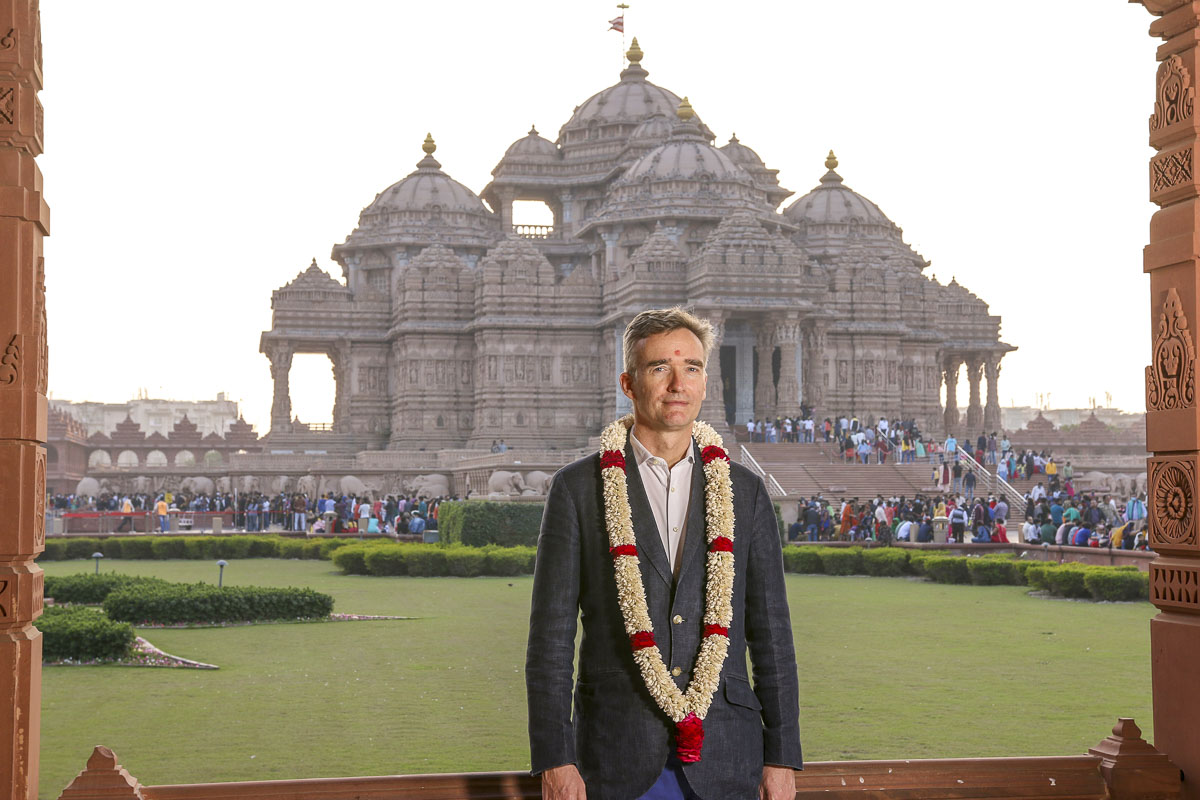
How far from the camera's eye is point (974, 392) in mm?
60875

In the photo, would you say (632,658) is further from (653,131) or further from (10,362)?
(653,131)

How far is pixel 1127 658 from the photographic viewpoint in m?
13.0

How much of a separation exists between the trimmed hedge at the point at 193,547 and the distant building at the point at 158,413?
12678 cm

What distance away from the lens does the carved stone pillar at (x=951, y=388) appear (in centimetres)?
6041

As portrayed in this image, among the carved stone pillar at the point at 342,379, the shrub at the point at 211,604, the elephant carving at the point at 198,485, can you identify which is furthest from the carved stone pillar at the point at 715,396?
the shrub at the point at 211,604

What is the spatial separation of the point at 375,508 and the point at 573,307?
49.2 ft

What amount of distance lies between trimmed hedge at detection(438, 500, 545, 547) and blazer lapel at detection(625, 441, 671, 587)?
22.0m

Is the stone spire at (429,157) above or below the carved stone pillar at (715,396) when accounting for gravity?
above

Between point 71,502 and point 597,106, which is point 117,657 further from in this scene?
point 597,106

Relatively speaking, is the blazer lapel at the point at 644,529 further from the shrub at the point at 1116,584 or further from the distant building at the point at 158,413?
the distant building at the point at 158,413

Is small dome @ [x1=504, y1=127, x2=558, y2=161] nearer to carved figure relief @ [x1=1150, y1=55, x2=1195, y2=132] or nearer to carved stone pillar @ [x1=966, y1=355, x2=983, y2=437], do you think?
carved stone pillar @ [x1=966, y1=355, x2=983, y2=437]

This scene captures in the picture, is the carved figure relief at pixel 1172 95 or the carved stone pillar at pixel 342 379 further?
the carved stone pillar at pixel 342 379

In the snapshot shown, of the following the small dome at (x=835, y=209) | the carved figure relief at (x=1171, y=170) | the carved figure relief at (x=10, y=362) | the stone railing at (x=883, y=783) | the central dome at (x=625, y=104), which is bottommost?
the stone railing at (x=883, y=783)

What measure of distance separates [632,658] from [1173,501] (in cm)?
293
